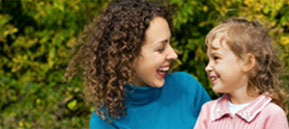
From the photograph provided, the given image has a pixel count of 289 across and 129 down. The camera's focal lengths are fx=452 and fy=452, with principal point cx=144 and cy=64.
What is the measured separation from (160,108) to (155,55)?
1.18 ft

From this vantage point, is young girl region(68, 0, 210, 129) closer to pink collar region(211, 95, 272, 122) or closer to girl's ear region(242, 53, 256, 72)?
pink collar region(211, 95, 272, 122)

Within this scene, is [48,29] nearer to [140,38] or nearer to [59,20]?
[59,20]

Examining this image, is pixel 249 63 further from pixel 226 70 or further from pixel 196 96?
pixel 196 96

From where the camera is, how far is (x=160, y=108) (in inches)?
105

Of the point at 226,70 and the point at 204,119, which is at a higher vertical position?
the point at 226,70

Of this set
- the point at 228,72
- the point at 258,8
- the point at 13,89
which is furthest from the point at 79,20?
the point at 228,72

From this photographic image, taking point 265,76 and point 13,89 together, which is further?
point 13,89

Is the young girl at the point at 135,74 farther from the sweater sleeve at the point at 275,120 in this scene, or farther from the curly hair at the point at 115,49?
the sweater sleeve at the point at 275,120

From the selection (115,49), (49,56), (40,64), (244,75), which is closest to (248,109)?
(244,75)

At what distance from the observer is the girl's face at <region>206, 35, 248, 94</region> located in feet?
7.29

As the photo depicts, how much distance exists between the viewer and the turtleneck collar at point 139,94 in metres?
2.59

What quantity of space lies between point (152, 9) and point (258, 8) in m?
1.12

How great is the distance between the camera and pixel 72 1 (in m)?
4.14

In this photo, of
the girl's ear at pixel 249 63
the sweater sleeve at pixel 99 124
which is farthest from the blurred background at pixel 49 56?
the girl's ear at pixel 249 63
